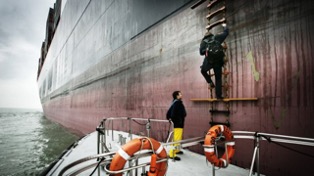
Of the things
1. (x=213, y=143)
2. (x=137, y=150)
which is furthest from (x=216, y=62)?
(x=137, y=150)

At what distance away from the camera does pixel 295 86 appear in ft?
10.2

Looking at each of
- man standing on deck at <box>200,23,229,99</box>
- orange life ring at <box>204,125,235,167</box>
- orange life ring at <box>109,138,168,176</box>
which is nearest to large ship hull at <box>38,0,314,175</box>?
man standing on deck at <box>200,23,229,99</box>

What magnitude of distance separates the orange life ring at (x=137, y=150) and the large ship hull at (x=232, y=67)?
2.21 m

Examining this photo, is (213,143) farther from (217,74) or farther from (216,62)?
(216,62)

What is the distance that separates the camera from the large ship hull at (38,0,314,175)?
3092 millimetres

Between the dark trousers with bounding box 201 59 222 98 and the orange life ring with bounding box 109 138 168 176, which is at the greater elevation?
the dark trousers with bounding box 201 59 222 98

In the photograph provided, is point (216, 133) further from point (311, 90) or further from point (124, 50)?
point (124, 50)

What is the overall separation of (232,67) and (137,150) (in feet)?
9.91

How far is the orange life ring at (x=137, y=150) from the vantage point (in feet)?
6.63

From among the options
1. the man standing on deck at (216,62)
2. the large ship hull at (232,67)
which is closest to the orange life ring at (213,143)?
the large ship hull at (232,67)

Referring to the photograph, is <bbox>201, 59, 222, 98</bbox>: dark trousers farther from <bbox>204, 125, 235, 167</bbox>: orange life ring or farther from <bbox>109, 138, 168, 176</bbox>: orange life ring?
<bbox>109, 138, 168, 176</bbox>: orange life ring

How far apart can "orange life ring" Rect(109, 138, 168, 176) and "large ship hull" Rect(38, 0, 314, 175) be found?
2.21m

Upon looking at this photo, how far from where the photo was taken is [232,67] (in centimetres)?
417

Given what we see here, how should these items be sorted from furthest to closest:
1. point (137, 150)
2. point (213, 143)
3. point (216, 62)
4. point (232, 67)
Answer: point (216, 62), point (232, 67), point (213, 143), point (137, 150)
